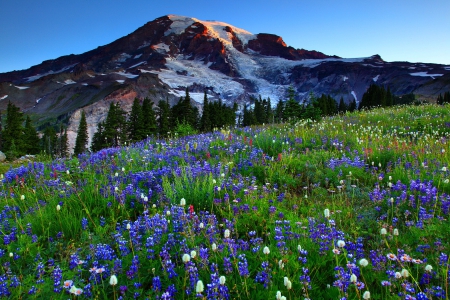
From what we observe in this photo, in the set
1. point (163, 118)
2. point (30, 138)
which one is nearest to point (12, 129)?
point (30, 138)

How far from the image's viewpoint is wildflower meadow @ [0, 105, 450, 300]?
2.43 m

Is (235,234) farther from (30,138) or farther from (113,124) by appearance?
(30,138)

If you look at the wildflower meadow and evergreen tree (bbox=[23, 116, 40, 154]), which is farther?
evergreen tree (bbox=[23, 116, 40, 154])

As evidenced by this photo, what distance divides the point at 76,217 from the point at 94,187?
31.6 inches

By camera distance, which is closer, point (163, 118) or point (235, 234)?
point (235, 234)

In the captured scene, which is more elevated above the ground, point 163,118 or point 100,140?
point 163,118

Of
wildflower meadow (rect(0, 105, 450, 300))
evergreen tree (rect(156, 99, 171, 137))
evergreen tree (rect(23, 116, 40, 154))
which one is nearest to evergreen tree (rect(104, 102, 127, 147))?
evergreen tree (rect(156, 99, 171, 137))

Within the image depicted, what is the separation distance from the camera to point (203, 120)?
5266 cm

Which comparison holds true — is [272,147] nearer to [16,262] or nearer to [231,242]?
[231,242]

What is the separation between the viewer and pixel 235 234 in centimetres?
355

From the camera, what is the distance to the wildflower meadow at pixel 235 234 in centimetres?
243

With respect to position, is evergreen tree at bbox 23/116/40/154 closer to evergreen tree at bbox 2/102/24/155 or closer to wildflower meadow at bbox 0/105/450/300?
A: evergreen tree at bbox 2/102/24/155

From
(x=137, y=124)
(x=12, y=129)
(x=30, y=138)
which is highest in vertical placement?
(x=12, y=129)

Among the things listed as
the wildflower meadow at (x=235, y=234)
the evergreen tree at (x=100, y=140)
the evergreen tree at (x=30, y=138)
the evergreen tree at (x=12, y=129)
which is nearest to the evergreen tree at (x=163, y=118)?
the evergreen tree at (x=100, y=140)
